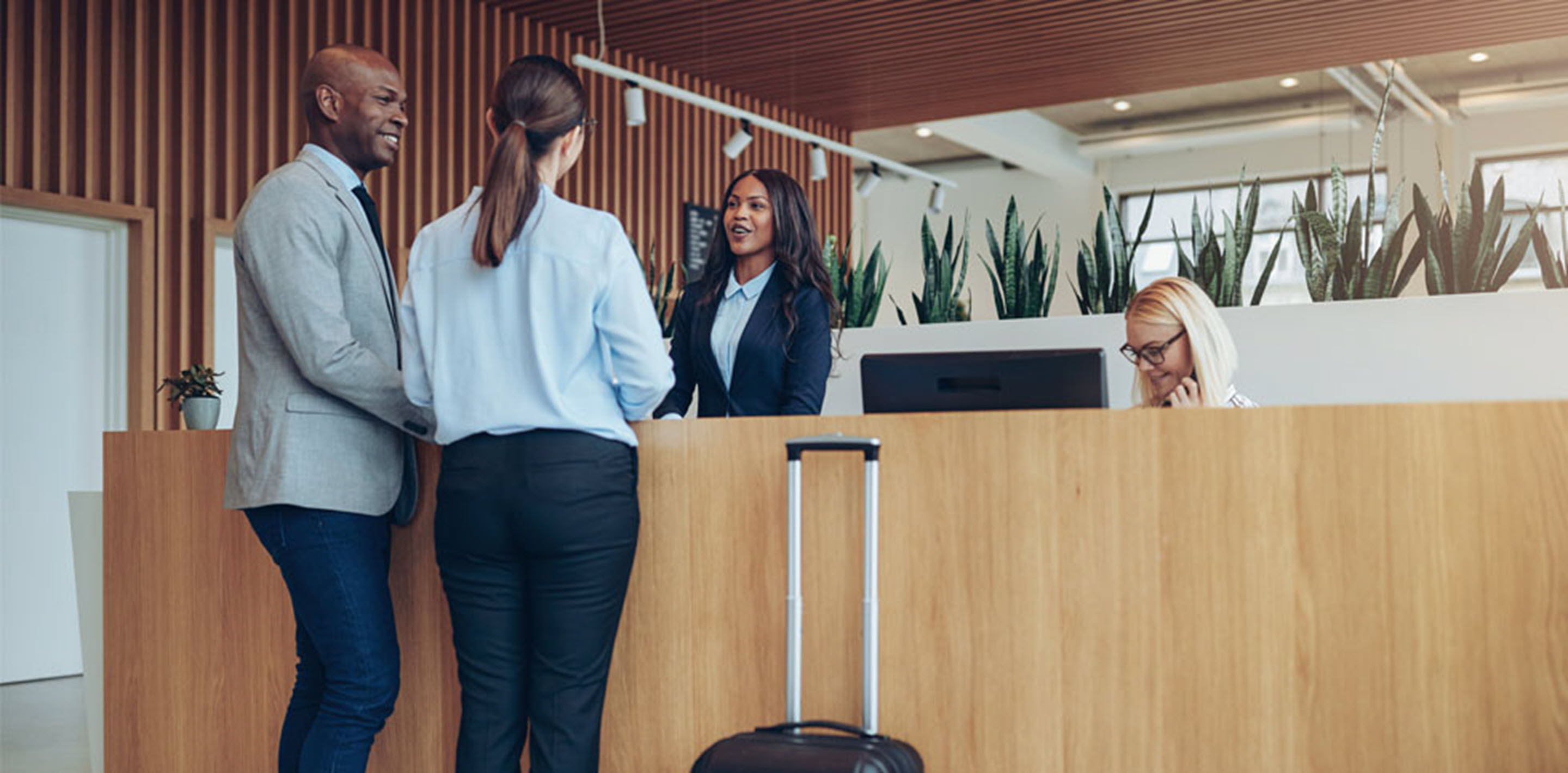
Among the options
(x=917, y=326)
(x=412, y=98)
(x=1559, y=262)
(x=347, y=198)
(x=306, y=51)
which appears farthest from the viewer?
(x=412, y=98)

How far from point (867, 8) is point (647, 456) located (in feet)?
16.3

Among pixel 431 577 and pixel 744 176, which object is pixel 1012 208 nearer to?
pixel 744 176

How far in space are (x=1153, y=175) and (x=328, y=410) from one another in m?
11.1

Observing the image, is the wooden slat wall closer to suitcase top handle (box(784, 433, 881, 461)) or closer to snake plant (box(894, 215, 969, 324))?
snake plant (box(894, 215, 969, 324))

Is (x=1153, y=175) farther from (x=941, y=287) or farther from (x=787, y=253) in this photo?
(x=787, y=253)

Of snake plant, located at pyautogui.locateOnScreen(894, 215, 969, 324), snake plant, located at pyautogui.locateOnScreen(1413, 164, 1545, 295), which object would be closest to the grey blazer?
snake plant, located at pyautogui.locateOnScreen(894, 215, 969, 324)

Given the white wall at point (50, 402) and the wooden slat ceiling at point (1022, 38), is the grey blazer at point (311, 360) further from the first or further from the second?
the wooden slat ceiling at point (1022, 38)

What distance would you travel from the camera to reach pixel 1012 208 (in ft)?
13.8

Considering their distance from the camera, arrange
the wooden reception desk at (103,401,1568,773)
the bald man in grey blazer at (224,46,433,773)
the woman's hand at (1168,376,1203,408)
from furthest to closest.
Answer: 1. the woman's hand at (1168,376,1203,408)
2. the bald man in grey blazer at (224,46,433,773)
3. the wooden reception desk at (103,401,1568,773)

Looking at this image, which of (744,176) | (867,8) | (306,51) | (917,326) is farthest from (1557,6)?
(306,51)

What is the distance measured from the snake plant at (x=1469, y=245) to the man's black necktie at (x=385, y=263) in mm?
2429

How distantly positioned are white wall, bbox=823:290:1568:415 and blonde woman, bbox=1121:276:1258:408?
0.36 meters

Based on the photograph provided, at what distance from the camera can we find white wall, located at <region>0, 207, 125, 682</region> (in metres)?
5.04

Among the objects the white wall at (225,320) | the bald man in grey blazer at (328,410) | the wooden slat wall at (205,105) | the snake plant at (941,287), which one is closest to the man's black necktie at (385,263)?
the bald man in grey blazer at (328,410)
